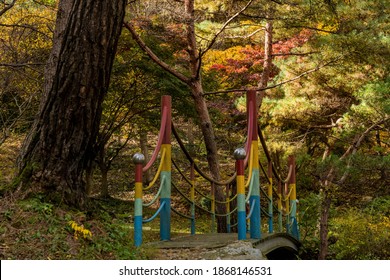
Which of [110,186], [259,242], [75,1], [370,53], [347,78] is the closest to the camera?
[75,1]

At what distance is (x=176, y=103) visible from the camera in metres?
12.8

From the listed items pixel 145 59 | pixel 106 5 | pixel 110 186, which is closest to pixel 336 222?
pixel 145 59

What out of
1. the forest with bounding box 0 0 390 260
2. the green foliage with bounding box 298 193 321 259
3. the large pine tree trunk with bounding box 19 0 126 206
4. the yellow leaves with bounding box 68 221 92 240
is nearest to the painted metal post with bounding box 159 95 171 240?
the forest with bounding box 0 0 390 260

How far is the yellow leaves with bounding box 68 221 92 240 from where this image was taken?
11.8ft

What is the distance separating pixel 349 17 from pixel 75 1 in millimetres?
8824

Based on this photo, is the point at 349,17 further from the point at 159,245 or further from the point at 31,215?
the point at 31,215

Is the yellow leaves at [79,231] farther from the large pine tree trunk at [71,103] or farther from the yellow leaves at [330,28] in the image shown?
the yellow leaves at [330,28]

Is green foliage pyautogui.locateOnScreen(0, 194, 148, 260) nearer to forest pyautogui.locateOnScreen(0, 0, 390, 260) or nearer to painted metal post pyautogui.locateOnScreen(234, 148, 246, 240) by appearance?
forest pyautogui.locateOnScreen(0, 0, 390, 260)

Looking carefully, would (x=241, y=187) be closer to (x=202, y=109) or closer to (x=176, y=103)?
(x=202, y=109)

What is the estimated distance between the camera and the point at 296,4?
938 cm

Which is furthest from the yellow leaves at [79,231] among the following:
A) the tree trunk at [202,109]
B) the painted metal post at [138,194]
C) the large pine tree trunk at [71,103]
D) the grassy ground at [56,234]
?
the tree trunk at [202,109]

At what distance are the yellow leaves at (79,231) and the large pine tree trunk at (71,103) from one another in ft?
1.04

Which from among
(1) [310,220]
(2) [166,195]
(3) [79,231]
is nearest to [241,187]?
(2) [166,195]

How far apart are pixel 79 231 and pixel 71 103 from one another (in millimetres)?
946
